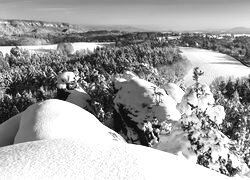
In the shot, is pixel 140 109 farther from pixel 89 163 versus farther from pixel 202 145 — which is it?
pixel 89 163

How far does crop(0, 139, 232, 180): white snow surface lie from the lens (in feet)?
25.5

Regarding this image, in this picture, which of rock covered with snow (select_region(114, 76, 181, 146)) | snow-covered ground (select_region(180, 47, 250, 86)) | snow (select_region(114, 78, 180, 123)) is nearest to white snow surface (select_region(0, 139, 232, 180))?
snow (select_region(114, 78, 180, 123))

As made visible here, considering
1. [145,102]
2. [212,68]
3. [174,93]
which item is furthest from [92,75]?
[212,68]

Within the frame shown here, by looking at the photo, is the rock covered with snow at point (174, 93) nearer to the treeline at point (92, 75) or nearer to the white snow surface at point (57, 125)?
the treeline at point (92, 75)

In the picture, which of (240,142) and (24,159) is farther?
(240,142)

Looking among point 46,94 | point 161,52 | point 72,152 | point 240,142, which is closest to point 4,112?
point 46,94

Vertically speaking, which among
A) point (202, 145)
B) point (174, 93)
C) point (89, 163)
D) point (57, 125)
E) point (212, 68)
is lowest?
point (212, 68)

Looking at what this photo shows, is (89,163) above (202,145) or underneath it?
above

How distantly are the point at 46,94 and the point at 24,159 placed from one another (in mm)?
58616

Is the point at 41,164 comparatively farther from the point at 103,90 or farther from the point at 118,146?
the point at 103,90

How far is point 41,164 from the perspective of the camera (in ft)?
26.4

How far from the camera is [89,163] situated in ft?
26.9

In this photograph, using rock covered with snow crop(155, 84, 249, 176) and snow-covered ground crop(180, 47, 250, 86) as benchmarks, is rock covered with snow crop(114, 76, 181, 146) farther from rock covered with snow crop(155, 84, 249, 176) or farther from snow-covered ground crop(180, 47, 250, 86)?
snow-covered ground crop(180, 47, 250, 86)

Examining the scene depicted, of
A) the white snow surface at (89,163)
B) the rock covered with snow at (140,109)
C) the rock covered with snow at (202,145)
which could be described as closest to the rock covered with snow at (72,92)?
the rock covered with snow at (140,109)
